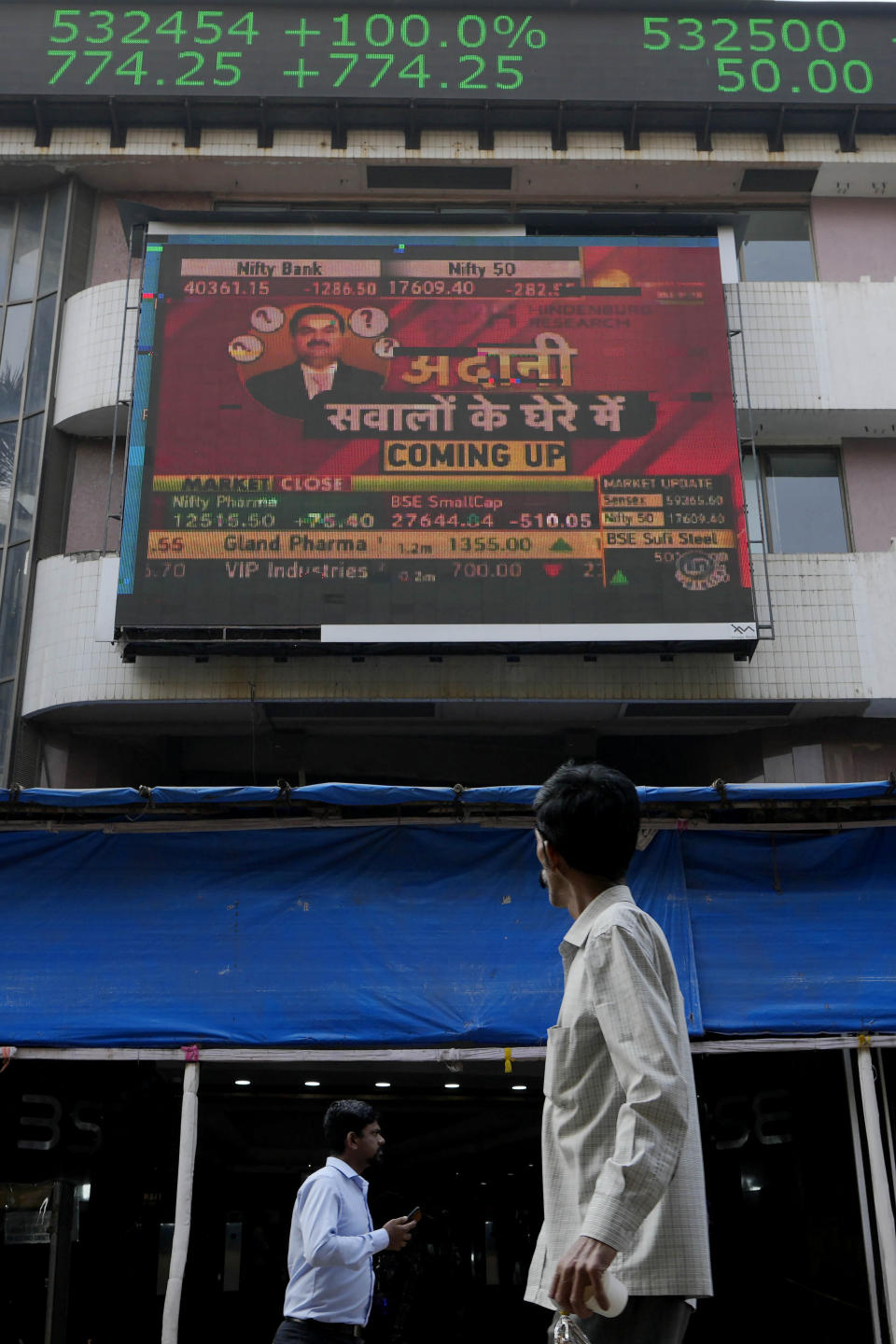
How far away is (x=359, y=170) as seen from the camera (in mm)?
13117

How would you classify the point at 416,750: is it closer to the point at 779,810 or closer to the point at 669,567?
the point at 669,567

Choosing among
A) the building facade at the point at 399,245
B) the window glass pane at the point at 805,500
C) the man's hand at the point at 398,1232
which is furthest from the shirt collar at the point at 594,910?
the window glass pane at the point at 805,500

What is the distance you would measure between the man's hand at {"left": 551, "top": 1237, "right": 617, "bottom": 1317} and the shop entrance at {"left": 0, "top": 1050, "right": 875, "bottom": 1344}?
192 inches

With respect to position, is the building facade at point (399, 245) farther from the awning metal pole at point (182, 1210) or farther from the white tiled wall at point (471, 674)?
the awning metal pole at point (182, 1210)

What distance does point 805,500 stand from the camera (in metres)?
12.5

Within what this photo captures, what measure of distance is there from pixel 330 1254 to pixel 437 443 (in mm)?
7842

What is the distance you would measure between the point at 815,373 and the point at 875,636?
3.01 meters

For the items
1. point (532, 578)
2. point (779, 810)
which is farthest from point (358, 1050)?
point (532, 578)

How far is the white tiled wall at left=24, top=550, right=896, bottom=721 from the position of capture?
1083 centimetres

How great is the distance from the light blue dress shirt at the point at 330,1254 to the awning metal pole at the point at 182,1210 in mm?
1775

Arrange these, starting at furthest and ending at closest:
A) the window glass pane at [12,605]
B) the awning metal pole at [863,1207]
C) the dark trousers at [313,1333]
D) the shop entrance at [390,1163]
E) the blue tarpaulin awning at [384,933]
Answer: the window glass pane at [12,605], the shop entrance at [390,1163], the blue tarpaulin awning at [384,933], the awning metal pole at [863,1207], the dark trousers at [313,1333]

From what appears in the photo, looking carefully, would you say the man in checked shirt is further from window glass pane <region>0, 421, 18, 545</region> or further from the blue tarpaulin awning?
window glass pane <region>0, 421, 18, 545</region>

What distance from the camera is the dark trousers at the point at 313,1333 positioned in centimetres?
429

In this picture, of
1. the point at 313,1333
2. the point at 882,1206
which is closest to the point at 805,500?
the point at 882,1206
